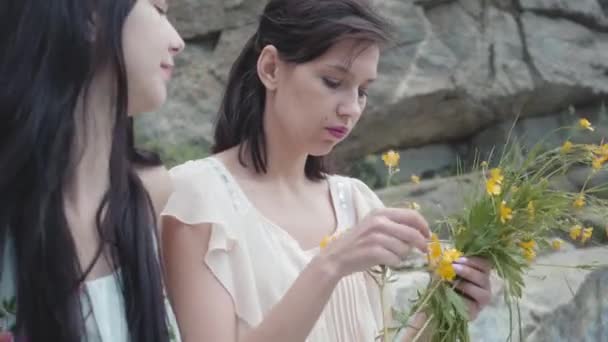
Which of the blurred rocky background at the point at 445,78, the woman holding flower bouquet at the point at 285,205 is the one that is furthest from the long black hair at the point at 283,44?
the blurred rocky background at the point at 445,78

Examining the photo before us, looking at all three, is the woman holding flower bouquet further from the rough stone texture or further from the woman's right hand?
the rough stone texture

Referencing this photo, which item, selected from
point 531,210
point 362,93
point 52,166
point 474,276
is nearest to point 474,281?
point 474,276

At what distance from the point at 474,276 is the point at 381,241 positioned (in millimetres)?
207

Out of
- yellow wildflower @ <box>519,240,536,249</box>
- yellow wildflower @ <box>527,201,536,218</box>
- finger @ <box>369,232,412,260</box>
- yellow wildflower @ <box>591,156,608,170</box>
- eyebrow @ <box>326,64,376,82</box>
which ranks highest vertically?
eyebrow @ <box>326,64,376,82</box>

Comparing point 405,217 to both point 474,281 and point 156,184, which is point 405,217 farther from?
point 156,184

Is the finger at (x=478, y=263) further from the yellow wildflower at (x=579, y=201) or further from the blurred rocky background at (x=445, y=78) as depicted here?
the blurred rocky background at (x=445, y=78)

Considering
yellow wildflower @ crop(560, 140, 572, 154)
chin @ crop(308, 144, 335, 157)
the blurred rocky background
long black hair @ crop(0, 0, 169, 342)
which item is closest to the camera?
long black hair @ crop(0, 0, 169, 342)

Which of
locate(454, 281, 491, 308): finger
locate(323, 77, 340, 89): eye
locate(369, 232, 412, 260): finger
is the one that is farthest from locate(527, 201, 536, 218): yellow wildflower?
locate(323, 77, 340, 89): eye

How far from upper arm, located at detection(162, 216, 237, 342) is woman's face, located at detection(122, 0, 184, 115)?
0.19m

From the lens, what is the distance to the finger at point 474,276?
1172 mm

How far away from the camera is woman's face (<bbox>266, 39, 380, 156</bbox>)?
4.24ft

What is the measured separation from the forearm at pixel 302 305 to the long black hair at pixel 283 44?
0.30 metres

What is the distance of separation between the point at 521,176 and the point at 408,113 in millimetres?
3648

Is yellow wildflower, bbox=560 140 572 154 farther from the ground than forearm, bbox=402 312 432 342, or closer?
farther from the ground
